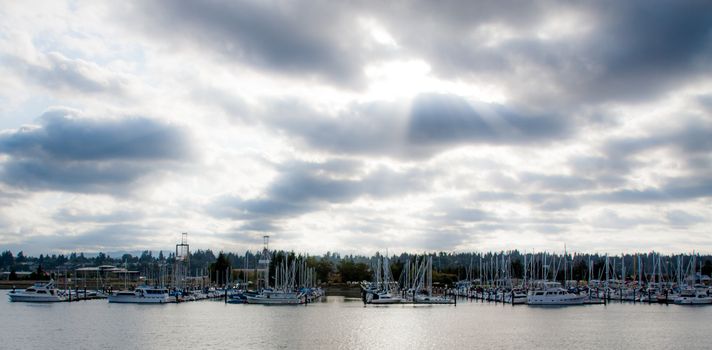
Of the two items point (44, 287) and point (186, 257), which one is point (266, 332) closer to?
point (44, 287)

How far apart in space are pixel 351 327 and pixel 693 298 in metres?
75.9

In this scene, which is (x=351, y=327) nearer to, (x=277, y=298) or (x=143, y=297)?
(x=277, y=298)

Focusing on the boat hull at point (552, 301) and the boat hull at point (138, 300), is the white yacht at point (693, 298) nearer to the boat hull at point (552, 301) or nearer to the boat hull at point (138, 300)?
the boat hull at point (552, 301)

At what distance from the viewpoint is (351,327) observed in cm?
8931

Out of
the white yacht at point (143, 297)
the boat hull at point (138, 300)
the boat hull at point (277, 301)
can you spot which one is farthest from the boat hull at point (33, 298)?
the boat hull at point (277, 301)

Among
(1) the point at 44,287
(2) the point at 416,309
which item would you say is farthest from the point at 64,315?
(2) the point at 416,309

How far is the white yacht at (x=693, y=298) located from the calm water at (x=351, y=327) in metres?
4.67

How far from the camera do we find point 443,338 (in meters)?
77.6

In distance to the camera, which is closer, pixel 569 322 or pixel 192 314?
pixel 569 322

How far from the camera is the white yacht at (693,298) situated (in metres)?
130

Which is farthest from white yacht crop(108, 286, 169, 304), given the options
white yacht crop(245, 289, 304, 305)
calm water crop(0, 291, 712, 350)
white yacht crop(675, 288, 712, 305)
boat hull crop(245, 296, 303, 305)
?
white yacht crop(675, 288, 712, 305)

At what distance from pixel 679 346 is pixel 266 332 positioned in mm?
44749

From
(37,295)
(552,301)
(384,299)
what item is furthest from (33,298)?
(552,301)

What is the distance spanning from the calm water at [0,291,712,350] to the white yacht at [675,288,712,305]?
184 inches
